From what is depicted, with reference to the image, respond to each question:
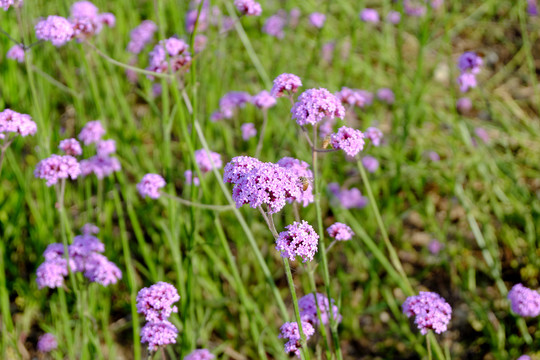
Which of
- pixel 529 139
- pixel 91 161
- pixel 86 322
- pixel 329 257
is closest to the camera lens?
pixel 86 322

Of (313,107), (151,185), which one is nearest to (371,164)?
(151,185)

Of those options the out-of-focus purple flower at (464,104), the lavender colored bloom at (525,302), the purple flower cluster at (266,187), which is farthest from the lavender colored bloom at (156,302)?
the out-of-focus purple flower at (464,104)

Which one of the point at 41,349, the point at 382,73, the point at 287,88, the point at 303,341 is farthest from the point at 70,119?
the point at 303,341

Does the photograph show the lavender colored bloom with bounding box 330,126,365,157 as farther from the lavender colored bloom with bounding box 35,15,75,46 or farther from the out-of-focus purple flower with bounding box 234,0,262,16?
the lavender colored bloom with bounding box 35,15,75,46

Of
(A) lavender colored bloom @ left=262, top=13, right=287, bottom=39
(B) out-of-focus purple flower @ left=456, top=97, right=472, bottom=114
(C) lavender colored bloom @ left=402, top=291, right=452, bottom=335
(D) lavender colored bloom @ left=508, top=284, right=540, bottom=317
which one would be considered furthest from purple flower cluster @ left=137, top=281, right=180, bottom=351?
(B) out-of-focus purple flower @ left=456, top=97, right=472, bottom=114

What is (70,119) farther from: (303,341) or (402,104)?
(303,341)

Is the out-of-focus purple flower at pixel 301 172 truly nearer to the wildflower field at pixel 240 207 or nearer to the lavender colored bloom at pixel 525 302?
the wildflower field at pixel 240 207

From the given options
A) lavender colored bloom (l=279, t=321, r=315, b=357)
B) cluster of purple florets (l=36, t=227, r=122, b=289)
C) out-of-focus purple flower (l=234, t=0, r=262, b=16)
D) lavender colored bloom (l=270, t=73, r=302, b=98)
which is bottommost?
lavender colored bloom (l=279, t=321, r=315, b=357)
